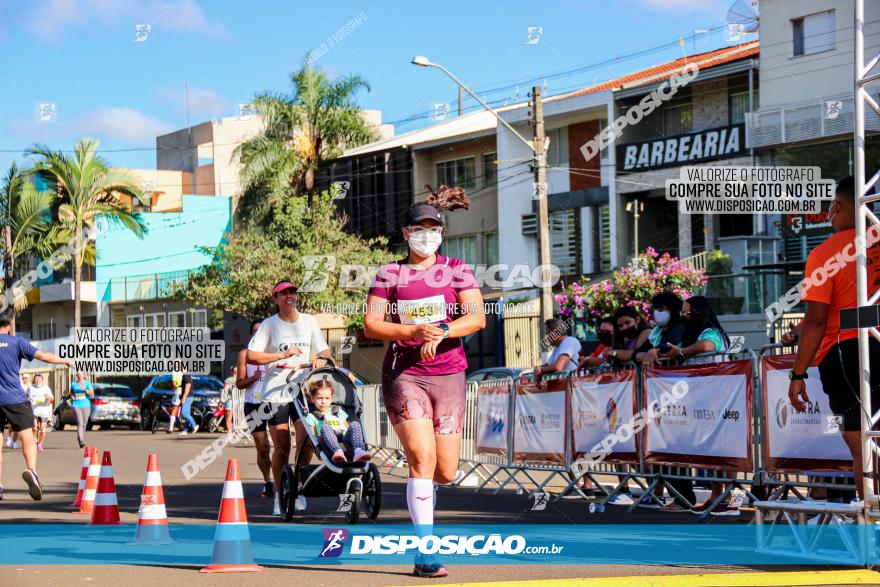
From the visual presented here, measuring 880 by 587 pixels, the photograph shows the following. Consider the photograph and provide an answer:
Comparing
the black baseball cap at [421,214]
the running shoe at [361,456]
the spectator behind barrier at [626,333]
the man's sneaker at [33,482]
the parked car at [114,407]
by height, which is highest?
the black baseball cap at [421,214]

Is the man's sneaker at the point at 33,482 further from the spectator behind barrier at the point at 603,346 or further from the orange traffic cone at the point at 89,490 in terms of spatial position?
the spectator behind barrier at the point at 603,346

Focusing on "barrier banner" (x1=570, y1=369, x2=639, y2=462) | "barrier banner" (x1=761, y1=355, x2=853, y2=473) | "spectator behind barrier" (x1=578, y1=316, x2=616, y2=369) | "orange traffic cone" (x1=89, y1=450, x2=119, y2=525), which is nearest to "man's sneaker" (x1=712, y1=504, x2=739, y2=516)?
"barrier banner" (x1=761, y1=355, x2=853, y2=473)

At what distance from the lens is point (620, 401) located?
482 inches

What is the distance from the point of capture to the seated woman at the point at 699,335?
11461 mm

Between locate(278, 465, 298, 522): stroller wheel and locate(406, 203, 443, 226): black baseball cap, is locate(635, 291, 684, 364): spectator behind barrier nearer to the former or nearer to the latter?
locate(278, 465, 298, 522): stroller wheel

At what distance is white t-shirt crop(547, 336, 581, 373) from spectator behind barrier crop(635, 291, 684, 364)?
4.17 feet

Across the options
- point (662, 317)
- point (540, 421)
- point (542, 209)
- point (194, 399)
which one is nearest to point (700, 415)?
point (662, 317)

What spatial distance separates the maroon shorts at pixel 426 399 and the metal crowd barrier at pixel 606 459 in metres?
3.05

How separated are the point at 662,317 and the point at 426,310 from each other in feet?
17.4

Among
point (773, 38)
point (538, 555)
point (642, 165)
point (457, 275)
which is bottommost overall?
point (538, 555)

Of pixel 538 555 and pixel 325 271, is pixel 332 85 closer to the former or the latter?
pixel 325 271

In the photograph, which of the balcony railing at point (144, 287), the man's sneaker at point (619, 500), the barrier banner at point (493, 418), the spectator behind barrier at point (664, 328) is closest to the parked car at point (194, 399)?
the balcony railing at point (144, 287)

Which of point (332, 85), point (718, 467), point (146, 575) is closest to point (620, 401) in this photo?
point (718, 467)

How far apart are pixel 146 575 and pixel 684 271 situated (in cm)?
2502
